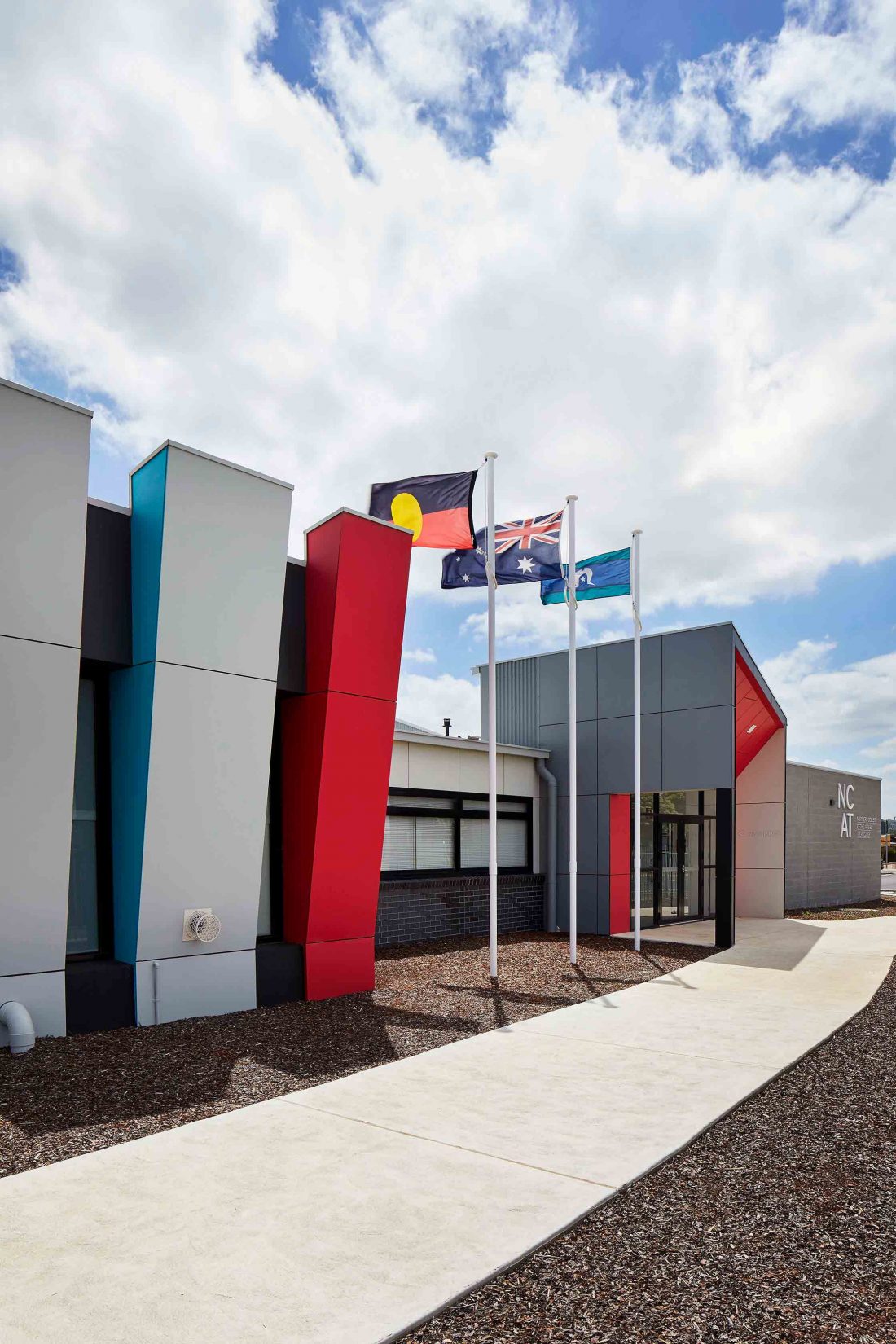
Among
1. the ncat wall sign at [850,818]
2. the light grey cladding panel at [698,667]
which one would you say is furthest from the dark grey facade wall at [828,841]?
the light grey cladding panel at [698,667]

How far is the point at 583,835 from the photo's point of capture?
16547 mm

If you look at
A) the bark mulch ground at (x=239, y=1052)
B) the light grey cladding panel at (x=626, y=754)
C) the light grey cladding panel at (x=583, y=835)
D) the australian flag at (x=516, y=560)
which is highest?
the australian flag at (x=516, y=560)

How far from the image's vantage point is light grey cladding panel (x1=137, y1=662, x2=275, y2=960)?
8203 millimetres

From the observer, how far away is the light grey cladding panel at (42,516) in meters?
7.31

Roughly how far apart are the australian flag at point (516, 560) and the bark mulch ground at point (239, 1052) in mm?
5122

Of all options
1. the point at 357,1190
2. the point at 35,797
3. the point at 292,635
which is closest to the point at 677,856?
the point at 292,635

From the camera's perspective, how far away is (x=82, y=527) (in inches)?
307

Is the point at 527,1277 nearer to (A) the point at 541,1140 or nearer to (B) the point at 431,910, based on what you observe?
(A) the point at 541,1140

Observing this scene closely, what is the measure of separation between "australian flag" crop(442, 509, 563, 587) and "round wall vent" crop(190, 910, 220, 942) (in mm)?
5298

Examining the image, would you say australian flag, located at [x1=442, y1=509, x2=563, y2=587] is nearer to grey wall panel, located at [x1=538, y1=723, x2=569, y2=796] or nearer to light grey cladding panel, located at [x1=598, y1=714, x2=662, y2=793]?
light grey cladding panel, located at [x1=598, y1=714, x2=662, y2=793]

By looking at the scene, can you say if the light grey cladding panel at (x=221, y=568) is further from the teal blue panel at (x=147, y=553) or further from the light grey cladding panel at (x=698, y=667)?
the light grey cladding panel at (x=698, y=667)

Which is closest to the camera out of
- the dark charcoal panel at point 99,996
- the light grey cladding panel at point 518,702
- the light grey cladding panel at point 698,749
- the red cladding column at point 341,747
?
the dark charcoal panel at point 99,996

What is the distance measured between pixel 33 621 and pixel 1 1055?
11.5 ft

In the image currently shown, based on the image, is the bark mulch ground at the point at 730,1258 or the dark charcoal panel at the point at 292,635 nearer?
the bark mulch ground at the point at 730,1258
